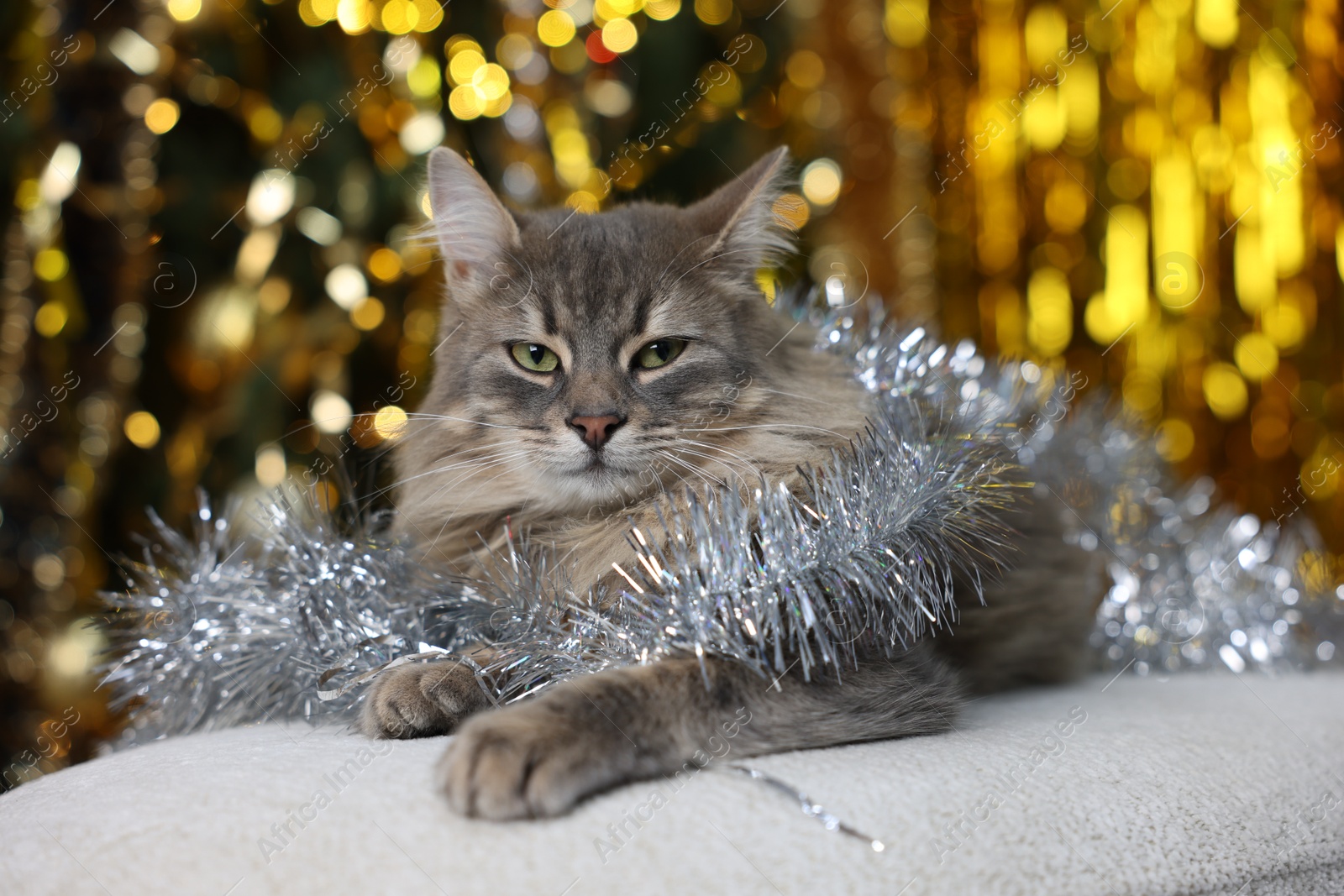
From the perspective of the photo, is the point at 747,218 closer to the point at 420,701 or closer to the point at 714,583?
the point at 714,583

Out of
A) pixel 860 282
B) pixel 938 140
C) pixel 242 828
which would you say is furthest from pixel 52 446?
pixel 938 140

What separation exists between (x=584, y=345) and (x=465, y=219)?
29 cm

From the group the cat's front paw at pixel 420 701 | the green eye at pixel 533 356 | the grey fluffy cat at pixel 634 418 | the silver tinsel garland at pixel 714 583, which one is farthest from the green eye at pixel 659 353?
the cat's front paw at pixel 420 701

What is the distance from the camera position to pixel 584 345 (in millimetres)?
1194

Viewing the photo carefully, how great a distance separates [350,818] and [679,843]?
10.2 inches

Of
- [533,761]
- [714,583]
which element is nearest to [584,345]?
[714,583]

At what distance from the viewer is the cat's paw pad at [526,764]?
0.73 meters

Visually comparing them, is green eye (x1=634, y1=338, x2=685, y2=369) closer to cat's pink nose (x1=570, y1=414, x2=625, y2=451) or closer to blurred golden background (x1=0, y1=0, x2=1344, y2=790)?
cat's pink nose (x1=570, y1=414, x2=625, y2=451)

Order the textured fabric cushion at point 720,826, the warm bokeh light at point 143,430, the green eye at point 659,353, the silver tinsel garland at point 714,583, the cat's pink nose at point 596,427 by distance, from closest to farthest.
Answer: the textured fabric cushion at point 720,826
the silver tinsel garland at point 714,583
the cat's pink nose at point 596,427
the green eye at point 659,353
the warm bokeh light at point 143,430

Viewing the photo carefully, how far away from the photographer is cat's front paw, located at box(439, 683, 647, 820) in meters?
0.73

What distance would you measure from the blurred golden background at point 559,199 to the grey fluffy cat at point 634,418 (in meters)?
0.28

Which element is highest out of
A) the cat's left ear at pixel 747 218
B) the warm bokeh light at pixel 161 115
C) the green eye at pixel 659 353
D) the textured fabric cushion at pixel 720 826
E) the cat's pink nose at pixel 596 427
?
the warm bokeh light at pixel 161 115

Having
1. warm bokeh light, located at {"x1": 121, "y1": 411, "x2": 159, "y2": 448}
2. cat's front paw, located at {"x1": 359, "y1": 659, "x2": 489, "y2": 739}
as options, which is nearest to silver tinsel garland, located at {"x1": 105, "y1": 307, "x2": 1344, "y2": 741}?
cat's front paw, located at {"x1": 359, "y1": 659, "x2": 489, "y2": 739}

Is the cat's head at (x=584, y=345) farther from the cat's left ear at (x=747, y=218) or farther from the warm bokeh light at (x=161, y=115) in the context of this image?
the warm bokeh light at (x=161, y=115)
